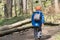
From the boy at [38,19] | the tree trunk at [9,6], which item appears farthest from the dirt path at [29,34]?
the tree trunk at [9,6]

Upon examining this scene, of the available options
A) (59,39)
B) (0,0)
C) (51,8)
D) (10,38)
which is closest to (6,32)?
(10,38)

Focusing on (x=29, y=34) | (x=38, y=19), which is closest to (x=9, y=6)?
(x=29, y=34)

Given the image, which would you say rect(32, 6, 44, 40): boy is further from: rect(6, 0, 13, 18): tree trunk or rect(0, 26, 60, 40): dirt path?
rect(6, 0, 13, 18): tree trunk

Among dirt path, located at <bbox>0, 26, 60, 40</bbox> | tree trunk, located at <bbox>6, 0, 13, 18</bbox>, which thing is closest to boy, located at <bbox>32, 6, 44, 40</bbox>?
dirt path, located at <bbox>0, 26, 60, 40</bbox>

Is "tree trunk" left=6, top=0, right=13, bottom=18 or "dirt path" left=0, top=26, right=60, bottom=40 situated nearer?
"dirt path" left=0, top=26, right=60, bottom=40

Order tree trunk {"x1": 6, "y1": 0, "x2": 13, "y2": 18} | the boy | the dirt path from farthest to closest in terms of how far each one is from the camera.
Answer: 1. tree trunk {"x1": 6, "y1": 0, "x2": 13, "y2": 18}
2. the dirt path
3. the boy

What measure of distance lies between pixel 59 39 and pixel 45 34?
196 cm

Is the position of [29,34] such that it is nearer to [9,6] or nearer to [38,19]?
[38,19]

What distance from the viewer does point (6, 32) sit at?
11883 millimetres

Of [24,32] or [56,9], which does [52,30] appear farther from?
[56,9]

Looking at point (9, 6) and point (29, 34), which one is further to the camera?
point (9, 6)

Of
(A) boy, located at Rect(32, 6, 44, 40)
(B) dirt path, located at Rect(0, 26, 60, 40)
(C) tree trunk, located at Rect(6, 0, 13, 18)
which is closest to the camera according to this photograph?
(A) boy, located at Rect(32, 6, 44, 40)

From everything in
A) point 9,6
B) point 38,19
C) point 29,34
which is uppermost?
point 38,19

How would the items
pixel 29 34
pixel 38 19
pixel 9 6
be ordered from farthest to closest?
pixel 9 6 → pixel 29 34 → pixel 38 19
